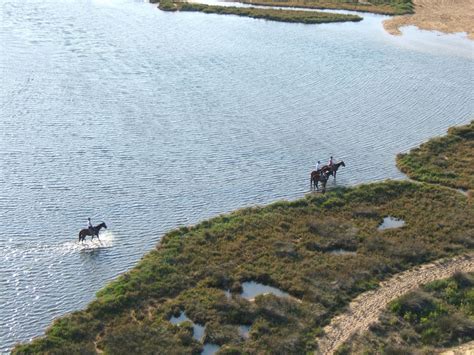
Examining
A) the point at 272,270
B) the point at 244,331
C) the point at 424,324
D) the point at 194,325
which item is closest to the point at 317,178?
the point at 272,270

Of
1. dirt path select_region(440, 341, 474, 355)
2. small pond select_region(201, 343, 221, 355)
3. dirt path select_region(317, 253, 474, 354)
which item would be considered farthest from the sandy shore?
small pond select_region(201, 343, 221, 355)

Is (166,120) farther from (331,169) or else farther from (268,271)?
(268,271)

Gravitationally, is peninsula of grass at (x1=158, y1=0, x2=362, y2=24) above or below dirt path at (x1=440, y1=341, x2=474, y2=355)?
above

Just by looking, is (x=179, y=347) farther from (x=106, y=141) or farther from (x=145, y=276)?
(x=106, y=141)

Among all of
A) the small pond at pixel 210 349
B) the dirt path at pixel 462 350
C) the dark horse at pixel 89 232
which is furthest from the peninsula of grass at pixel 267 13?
the small pond at pixel 210 349

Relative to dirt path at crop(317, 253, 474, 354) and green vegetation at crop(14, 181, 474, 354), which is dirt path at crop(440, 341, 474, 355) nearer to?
green vegetation at crop(14, 181, 474, 354)

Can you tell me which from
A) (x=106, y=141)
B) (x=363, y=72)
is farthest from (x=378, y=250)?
(x=363, y=72)
